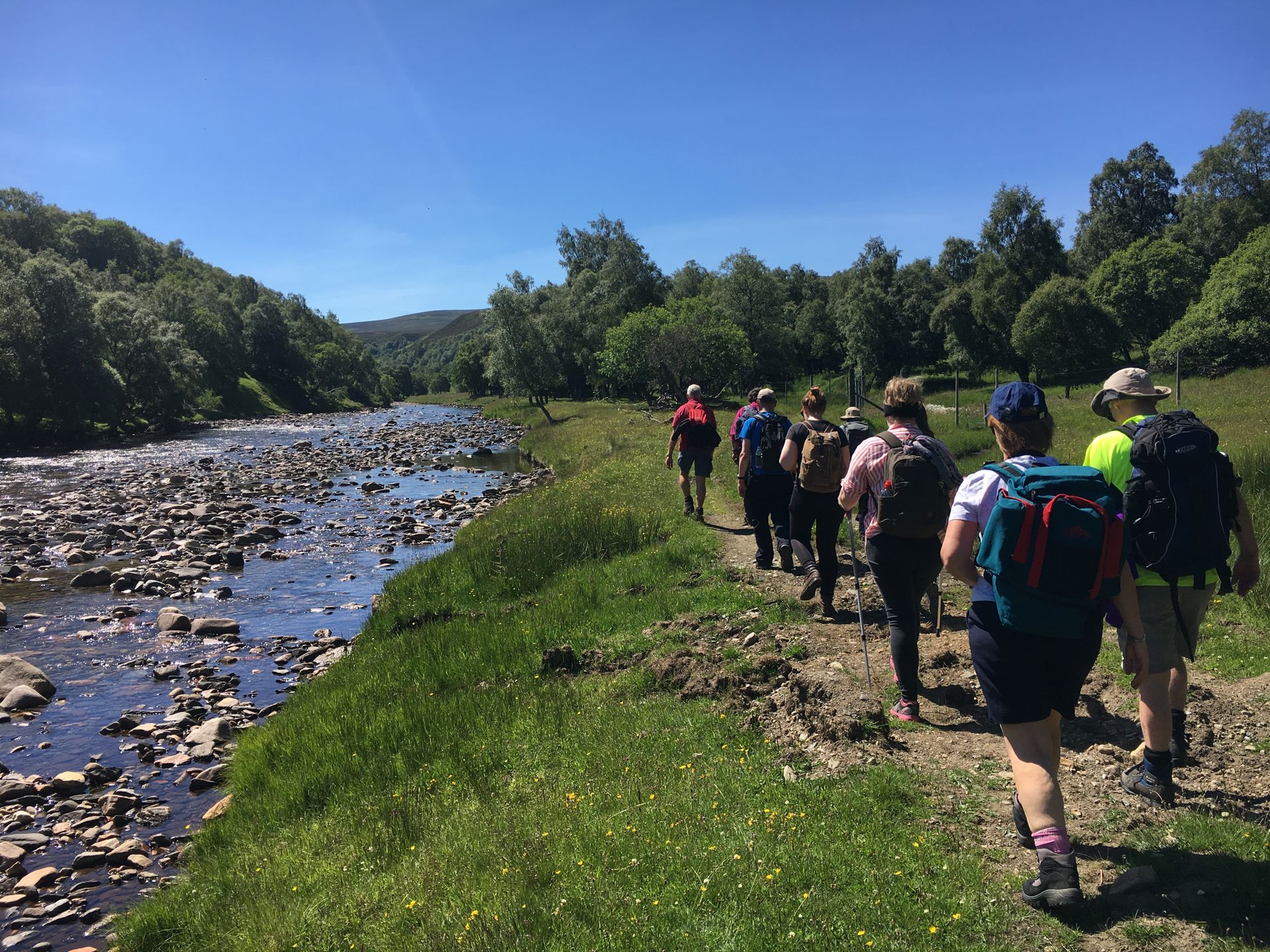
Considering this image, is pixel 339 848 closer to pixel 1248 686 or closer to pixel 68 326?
pixel 1248 686

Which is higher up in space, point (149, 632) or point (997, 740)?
point (997, 740)

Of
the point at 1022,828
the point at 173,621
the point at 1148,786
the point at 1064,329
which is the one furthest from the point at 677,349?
the point at 1022,828

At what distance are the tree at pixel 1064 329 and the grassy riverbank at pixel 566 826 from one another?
58913 millimetres

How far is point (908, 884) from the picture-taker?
13.7 ft

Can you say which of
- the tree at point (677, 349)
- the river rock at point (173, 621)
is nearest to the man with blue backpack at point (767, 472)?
the river rock at point (173, 621)

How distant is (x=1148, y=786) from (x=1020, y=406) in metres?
2.69

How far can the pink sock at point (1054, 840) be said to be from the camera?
384 cm

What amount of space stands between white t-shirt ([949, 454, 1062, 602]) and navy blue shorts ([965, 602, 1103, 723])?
105 mm

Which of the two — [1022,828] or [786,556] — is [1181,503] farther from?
[786,556]

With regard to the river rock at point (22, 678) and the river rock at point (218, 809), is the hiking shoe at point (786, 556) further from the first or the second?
the river rock at point (22, 678)

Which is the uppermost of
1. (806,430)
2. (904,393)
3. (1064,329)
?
(1064,329)

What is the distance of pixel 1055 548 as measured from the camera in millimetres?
3768

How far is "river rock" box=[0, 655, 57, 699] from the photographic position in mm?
11383

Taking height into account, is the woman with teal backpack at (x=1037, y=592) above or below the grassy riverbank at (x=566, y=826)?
above
